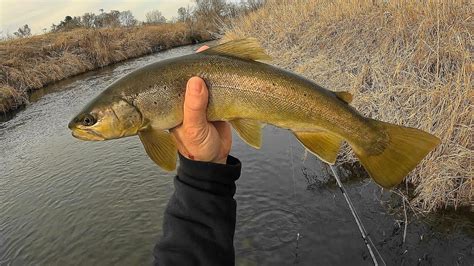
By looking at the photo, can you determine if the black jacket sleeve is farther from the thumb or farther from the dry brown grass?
the dry brown grass

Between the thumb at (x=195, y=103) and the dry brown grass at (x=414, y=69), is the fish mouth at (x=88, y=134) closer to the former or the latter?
the thumb at (x=195, y=103)

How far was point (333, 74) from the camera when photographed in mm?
9102

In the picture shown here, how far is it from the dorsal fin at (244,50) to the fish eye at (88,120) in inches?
30.4

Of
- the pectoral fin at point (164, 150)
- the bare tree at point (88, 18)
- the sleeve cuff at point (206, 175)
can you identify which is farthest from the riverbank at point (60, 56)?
the bare tree at point (88, 18)

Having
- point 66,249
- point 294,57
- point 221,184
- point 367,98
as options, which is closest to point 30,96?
point 294,57

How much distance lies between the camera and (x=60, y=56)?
2714 cm

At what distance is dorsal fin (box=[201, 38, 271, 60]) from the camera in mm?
2350

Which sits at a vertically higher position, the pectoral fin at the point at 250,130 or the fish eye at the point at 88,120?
the fish eye at the point at 88,120

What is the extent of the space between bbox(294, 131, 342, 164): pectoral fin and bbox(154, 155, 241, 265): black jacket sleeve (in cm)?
54

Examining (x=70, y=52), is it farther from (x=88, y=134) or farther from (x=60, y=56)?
(x=88, y=134)

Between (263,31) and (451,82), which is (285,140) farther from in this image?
(263,31)

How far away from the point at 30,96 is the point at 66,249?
51.7 ft

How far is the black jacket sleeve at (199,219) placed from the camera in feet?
6.61

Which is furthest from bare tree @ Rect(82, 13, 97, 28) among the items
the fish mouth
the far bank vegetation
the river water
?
the fish mouth
